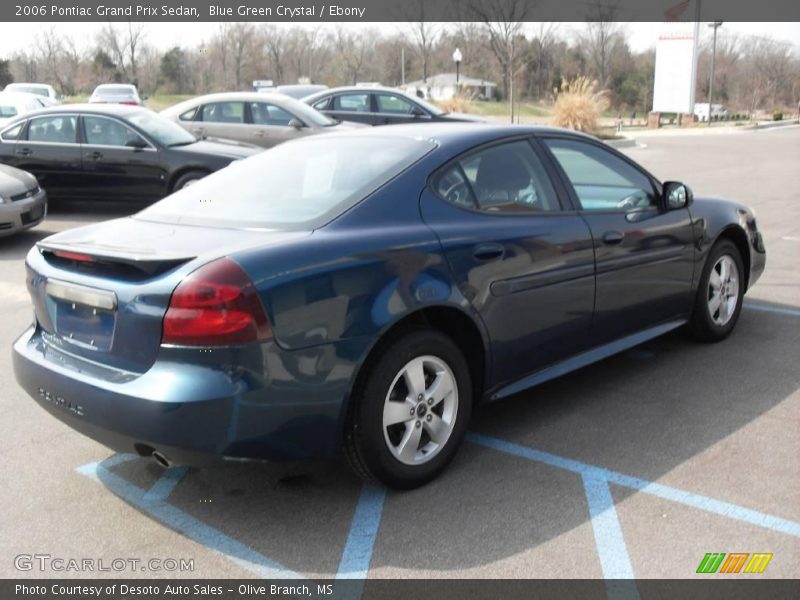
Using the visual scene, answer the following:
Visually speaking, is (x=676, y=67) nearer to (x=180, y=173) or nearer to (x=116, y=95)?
(x=116, y=95)

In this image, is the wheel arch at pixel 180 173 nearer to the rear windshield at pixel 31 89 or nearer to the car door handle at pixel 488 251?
the car door handle at pixel 488 251

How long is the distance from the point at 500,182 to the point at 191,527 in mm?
2159

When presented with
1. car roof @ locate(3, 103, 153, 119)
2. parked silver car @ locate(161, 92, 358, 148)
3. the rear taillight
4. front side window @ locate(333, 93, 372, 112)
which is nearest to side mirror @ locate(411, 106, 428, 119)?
front side window @ locate(333, 93, 372, 112)

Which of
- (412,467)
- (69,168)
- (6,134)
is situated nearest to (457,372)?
(412,467)

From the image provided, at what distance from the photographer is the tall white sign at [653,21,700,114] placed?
41.4 meters

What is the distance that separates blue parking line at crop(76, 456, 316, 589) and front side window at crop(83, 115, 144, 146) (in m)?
8.14

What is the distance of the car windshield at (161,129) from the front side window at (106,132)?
17 centimetres

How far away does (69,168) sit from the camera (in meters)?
11.2

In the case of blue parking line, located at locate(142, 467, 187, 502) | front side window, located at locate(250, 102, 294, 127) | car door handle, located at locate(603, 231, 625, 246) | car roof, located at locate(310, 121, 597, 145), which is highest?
front side window, located at locate(250, 102, 294, 127)

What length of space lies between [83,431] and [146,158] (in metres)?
A: 8.31

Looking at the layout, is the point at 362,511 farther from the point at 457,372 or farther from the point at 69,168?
the point at 69,168
